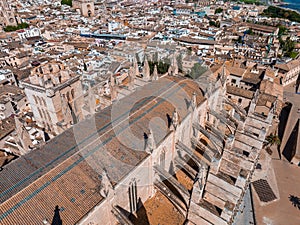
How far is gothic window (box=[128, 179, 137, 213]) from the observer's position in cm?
2516

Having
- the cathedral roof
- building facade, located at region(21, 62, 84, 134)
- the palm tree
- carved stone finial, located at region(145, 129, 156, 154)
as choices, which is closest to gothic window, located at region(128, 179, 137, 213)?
the cathedral roof

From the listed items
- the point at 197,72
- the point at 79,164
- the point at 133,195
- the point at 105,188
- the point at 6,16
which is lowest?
the point at 197,72

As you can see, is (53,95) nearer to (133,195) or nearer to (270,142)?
(133,195)

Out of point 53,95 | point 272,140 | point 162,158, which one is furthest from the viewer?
point 272,140

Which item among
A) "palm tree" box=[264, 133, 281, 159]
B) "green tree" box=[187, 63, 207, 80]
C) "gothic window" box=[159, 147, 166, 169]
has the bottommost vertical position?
"palm tree" box=[264, 133, 281, 159]

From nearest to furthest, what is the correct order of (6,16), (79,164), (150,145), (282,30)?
(79,164)
(150,145)
(6,16)
(282,30)

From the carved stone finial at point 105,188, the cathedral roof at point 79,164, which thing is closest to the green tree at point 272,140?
the cathedral roof at point 79,164

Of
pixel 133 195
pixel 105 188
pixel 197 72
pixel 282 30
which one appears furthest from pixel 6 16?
pixel 282 30

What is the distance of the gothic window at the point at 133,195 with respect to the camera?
25.2m

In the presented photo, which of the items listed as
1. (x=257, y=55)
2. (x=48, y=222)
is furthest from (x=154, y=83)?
(x=257, y=55)

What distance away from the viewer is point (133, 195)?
26547mm

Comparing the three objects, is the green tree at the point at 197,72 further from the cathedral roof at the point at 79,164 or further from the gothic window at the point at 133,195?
the gothic window at the point at 133,195

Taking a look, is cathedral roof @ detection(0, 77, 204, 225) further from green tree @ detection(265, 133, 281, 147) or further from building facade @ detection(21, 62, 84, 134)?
green tree @ detection(265, 133, 281, 147)

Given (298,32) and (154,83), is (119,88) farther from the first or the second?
(298,32)
